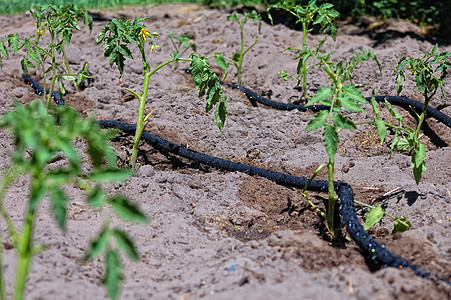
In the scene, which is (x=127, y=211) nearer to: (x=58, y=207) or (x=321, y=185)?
(x=58, y=207)

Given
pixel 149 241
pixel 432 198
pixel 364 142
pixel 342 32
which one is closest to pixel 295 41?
pixel 342 32

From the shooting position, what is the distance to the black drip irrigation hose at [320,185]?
2.68 m

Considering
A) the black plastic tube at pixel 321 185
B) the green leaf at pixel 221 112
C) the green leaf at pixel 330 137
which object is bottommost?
the black plastic tube at pixel 321 185

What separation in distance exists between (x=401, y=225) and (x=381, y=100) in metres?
2.34

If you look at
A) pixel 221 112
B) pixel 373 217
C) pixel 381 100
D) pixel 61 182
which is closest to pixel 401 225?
pixel 373 217

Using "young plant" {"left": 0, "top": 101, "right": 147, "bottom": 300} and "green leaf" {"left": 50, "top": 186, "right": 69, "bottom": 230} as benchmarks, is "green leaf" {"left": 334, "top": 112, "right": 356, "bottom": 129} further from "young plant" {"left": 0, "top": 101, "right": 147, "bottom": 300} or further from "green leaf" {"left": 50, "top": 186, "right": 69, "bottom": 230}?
"green leaf" {"left": 50, "top": 186, "right": 69, "bottom": 230}

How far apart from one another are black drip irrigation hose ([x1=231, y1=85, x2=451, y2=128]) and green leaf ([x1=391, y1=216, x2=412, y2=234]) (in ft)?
6.36

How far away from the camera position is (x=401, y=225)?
3146mm

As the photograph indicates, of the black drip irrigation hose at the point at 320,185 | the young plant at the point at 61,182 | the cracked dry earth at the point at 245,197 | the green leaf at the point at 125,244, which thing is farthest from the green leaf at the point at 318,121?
the green leaf at the point at 125,244

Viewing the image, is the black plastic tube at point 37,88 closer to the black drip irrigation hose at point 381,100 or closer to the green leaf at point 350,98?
the black drip irrigation hose at point 381,100

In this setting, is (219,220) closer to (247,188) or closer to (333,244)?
(247,188)

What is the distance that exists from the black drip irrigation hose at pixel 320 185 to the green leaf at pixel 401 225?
0.75 ft

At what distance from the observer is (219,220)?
346cm

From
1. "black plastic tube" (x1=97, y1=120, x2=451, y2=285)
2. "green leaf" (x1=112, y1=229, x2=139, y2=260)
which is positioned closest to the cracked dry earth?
"black plastic tube" (x1=97, y1=120, x2=451, y2=285)
